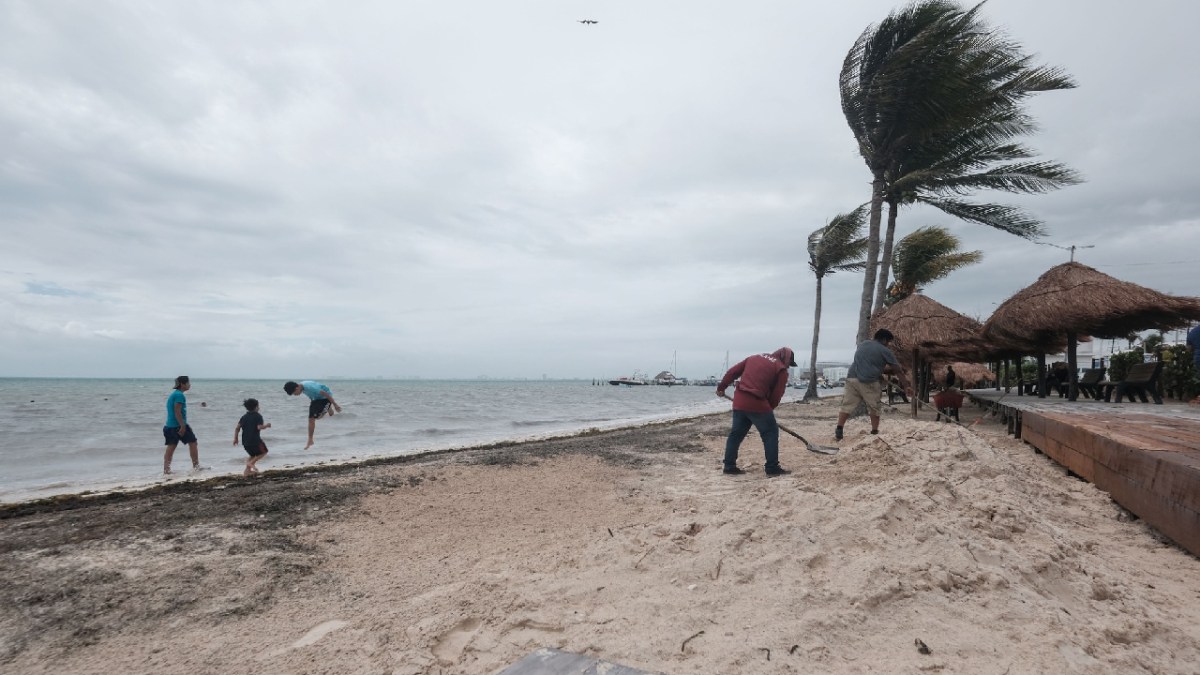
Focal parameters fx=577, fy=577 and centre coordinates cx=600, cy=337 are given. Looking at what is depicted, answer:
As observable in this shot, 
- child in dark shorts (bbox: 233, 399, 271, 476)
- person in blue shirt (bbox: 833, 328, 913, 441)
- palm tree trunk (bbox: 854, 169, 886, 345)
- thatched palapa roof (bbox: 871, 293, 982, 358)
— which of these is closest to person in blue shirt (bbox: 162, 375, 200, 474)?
child in dark shorts (bbox: 233, 399, 271, 476)

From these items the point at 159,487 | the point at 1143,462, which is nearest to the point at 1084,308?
the point at 1143,462

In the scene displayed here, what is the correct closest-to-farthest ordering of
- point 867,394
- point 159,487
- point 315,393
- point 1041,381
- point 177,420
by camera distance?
1. point 159,487
2. point 867,394
3. point 177,420
4. point 315,393
5. point 1041,381

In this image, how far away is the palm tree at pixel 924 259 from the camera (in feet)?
70.0

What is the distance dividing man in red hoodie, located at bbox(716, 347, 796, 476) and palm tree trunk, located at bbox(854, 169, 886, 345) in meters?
6.52

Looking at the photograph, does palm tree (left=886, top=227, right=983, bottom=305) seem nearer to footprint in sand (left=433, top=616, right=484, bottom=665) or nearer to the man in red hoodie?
the man in red hoodie

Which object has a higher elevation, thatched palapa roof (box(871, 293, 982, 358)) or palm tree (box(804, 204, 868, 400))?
palm tree (box(804, 204, 868, 400))

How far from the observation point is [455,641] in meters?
2.37

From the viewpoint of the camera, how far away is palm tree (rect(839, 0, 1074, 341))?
10.6m

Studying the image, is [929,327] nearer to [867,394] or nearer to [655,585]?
[867,394]

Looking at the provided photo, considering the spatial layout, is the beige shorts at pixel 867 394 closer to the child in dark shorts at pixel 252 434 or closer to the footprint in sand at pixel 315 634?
the footprint in sand at pixel 315 634

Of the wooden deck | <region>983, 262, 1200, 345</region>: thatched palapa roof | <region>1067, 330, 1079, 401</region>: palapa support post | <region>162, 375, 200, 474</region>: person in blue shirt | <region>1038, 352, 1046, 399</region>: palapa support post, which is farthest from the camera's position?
<region>1038, 352, 1046, 399</region>: palapa support post

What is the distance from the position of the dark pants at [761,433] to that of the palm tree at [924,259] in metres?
18.4

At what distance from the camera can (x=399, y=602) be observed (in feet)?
9.70

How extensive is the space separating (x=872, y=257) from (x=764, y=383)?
7.13 meters
